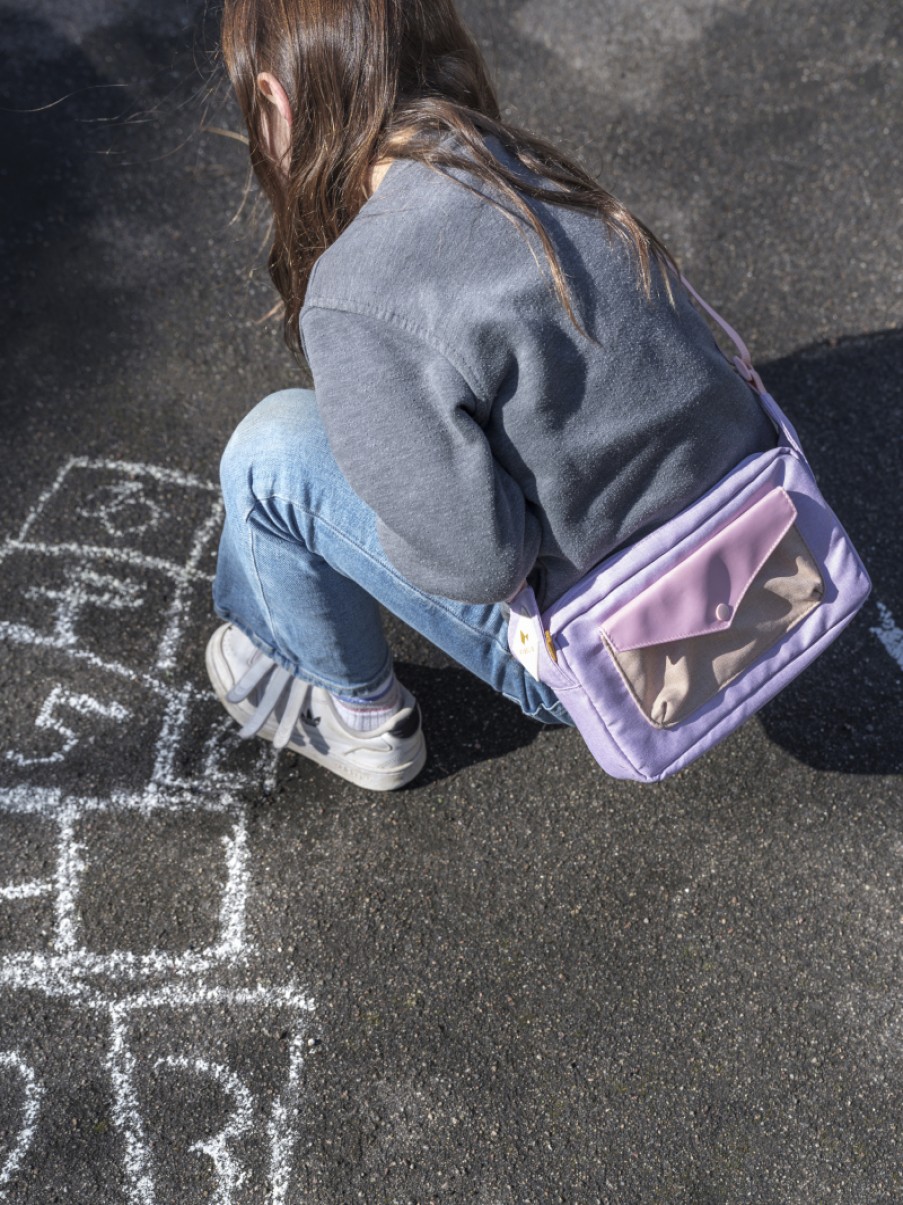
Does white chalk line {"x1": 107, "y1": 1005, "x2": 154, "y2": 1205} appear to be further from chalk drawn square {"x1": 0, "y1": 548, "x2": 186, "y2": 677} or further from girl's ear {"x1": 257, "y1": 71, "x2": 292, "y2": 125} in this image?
girl's ear {"x1": 257, "y1": 71, "x2": 292, "y2": 125}

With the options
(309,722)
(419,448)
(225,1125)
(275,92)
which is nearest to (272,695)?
(309,722)

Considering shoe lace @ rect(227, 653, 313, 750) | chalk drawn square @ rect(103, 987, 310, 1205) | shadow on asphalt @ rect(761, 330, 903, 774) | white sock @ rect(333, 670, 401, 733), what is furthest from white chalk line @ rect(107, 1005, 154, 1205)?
shadow on asphalt @ rect(761, 330, 903, 774)

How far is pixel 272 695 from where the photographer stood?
2.12 metres

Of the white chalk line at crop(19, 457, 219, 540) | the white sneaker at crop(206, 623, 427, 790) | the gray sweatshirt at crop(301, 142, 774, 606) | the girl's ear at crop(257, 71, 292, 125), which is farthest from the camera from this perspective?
the white chalk line at crop(19, 457, 219, 540)

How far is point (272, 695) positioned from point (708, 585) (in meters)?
0.95

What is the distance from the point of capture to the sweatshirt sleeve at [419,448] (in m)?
Answer: 1.33

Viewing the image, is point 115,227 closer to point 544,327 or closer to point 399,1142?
point 544,327

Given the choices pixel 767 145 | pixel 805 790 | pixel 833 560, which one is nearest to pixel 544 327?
pixel 833 560

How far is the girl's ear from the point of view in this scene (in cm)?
143

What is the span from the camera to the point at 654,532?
1.56 m

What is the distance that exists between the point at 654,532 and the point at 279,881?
105 cm

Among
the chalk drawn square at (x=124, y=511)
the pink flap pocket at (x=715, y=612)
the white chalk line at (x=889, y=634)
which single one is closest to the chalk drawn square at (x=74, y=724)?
the chalk drawn square at (x=124, y=511)

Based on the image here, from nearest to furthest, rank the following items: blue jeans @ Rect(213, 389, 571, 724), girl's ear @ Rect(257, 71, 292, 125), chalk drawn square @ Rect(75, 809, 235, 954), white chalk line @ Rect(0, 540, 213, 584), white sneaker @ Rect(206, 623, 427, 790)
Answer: girl's ear @ Rect(257, 71, 292, 125) < blue jeans @ Rect(213, 389, 571, 724) < chalk drawn square @ Rect(75, 809, 235, 954) < white sneaker @ Rect(206, 623, 427, 790) < white chalk line @ Rect(0, 540, 213, 584)

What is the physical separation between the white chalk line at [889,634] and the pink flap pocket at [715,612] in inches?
29.8
